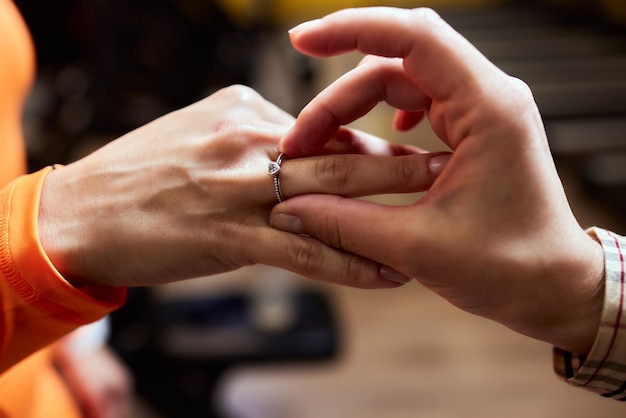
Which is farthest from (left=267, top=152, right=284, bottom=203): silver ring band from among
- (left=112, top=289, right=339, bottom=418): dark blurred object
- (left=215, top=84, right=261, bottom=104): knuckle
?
(left=112, top=289, right=339, bottom=418): dark blurred object

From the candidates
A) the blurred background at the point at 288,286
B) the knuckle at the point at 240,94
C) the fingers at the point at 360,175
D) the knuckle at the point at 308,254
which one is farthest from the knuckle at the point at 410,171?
the blurred background at the point at 288,286

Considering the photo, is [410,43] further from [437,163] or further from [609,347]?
[609,347]

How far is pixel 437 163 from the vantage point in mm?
638

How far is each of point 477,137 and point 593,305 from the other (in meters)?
0.22

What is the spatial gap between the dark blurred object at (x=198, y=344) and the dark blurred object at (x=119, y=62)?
106cm

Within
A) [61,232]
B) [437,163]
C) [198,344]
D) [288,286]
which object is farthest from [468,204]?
[288,286]

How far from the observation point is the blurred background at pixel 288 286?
71.7 inches

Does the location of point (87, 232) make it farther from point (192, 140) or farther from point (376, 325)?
point (376, 325)

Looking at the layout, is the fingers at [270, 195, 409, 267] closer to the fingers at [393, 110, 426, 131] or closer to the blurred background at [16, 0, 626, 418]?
the fingers at [393, 110, 426, 131]

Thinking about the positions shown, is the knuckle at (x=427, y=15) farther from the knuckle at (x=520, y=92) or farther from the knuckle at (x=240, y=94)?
the knuckle at (x=240, y=94)

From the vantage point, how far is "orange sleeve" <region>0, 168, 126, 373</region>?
25.4 inches

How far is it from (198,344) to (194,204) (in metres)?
1.17

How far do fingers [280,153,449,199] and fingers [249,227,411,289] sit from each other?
0.05 m

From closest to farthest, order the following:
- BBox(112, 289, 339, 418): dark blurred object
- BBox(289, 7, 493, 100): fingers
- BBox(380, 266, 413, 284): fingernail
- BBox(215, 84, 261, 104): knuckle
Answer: BBox(289, 7, 493, 100): fingers
BBox(380, 266, 413, 284): fingernail
BBox(215, 84, 261, 104): knuckle
BBox(112, 289, 339, 418): dark blurred object
